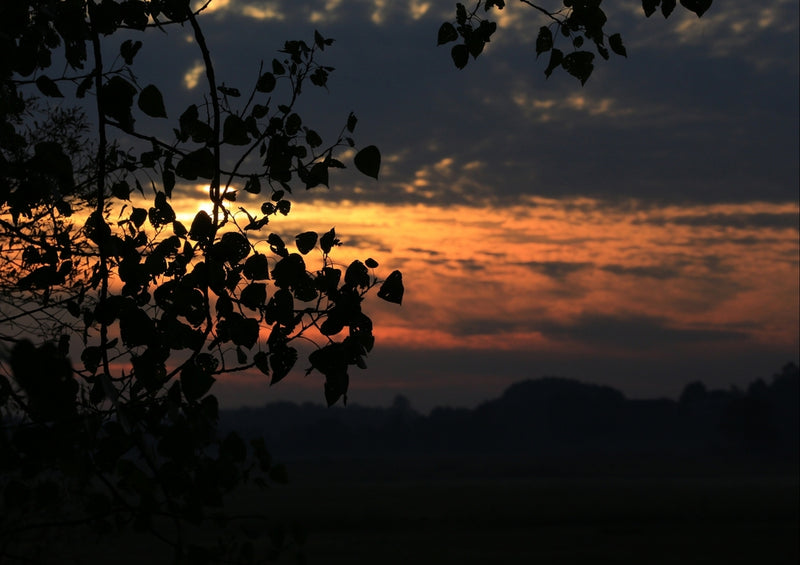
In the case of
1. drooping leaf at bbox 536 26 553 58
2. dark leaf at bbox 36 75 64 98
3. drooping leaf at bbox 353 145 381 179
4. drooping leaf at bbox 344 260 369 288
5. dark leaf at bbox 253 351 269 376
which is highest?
drooping leaf at bbox 536 26 553 58

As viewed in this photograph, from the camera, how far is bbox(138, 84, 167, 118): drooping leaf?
12.9 feet

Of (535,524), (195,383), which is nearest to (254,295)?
(195,383)

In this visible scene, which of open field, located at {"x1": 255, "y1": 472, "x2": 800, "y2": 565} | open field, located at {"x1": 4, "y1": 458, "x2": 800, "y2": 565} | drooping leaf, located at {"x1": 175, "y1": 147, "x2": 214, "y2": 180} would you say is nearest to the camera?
drooping leaf, located at {"x1": 175, "y1": 147, "x2": 214, "y2": 180}

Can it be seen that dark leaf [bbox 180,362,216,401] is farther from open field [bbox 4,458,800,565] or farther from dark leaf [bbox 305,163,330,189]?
open field [bbox 4,458,800,565]

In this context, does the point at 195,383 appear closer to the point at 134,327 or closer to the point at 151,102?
the point at 134,327

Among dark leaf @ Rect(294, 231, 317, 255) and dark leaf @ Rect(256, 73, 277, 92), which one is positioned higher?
dark leaf @ Rect(256, 73, 277, 92)

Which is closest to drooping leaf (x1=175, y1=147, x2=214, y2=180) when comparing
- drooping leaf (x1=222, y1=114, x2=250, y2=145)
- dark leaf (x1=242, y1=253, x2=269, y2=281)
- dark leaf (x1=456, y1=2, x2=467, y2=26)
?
drooping leaf (x1=222, y1=114, x2=250, y2=145)

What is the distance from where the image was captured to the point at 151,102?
156 inches

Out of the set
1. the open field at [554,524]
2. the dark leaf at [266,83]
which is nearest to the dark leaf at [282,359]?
the dark leaf at [266,83]

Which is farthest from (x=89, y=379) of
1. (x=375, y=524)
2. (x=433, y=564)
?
(x=375, y=524)

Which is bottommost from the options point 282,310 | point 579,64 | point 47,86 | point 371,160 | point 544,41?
point 282,310

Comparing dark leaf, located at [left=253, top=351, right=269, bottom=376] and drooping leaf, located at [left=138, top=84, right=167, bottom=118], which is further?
dark leaf, located at [left=253, top=351, right=269, bottom=376]

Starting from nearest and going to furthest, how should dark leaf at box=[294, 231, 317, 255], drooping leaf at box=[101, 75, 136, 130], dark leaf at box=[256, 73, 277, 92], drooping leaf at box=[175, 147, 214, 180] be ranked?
drooping leaf at box=[101, 75, 136, 130], drooping leaf at box=[175, 147, 214, 180], dark leaf at box=[294, 231, 317, 255], dark leaf at box=[256, 73, 277, 92]

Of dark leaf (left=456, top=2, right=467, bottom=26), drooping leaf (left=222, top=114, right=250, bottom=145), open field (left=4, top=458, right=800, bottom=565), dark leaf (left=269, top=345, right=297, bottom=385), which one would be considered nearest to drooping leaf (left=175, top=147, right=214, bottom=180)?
drooping leaf (left=222, top=114, right=250, bottom=145)
